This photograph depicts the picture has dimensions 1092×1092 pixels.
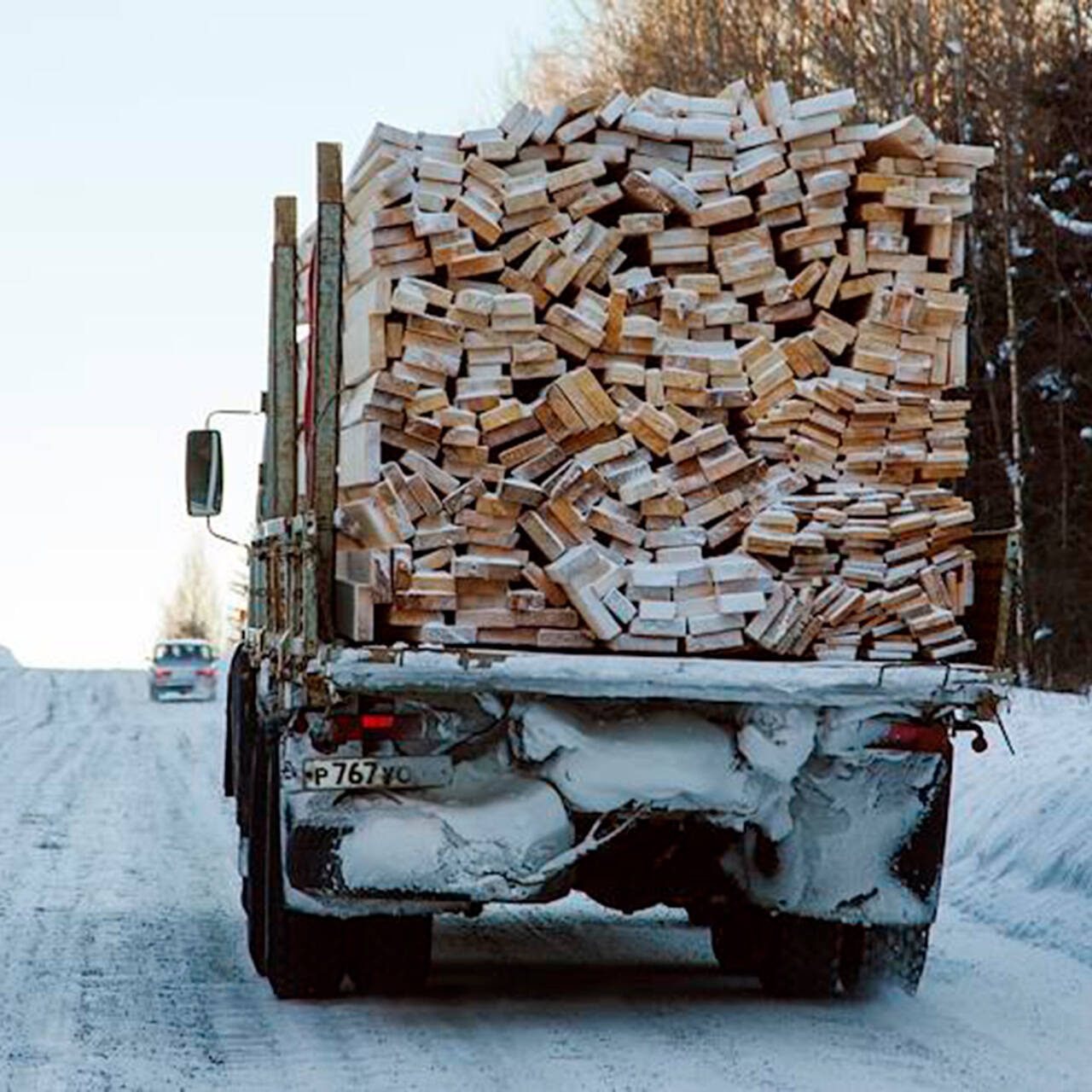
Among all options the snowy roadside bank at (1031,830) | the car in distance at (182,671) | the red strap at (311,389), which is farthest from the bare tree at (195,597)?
the red strap at (311,389)

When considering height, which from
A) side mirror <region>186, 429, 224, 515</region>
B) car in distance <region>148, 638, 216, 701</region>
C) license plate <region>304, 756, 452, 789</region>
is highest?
side mirror <region>186, 429, 224, 515</region>

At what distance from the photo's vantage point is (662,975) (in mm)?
12305

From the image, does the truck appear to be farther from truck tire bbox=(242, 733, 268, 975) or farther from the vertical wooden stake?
truck tire bbox=(242, 733, 268, 975)

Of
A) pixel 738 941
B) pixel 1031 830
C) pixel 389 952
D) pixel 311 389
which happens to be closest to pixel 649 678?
pixel 389 952

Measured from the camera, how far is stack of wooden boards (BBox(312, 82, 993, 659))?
10375 mm

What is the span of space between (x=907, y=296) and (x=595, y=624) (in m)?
1.83

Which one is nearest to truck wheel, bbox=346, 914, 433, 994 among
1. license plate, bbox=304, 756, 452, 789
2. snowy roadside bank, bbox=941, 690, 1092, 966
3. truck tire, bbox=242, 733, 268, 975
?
truck tire, bbox=242, 733, 268, 975

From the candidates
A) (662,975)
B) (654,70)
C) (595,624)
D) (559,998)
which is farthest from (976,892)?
(654,70)

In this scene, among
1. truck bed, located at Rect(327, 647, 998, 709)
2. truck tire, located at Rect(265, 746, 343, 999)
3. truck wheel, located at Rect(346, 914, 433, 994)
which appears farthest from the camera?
truck wheel, located at Rect(346, 914, 433, 994)

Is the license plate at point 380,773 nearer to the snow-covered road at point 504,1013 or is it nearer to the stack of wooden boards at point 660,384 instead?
the stack of wooden boards at point 660,384

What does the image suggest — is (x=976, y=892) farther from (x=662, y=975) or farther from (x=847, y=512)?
(x=847, y=512)

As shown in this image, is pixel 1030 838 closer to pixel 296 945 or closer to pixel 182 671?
pixel 296 945

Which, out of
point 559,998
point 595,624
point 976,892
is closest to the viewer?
point 595,624

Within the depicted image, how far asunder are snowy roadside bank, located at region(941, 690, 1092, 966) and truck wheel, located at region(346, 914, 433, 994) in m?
2.77
